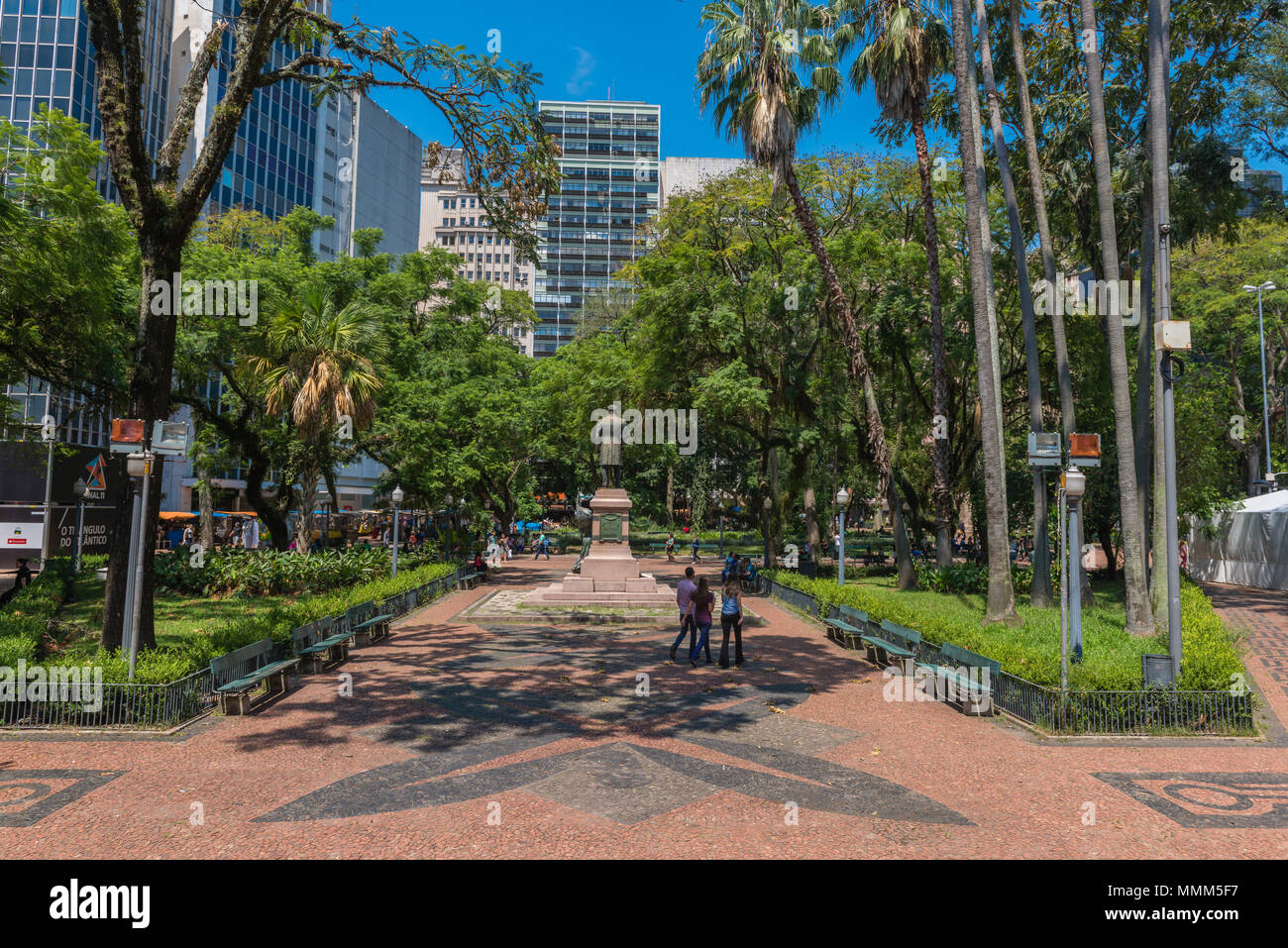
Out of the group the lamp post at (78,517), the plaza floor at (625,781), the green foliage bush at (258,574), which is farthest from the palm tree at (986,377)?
the lamp post at (78,517)

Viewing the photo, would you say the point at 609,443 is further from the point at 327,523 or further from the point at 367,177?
the point at 367,177

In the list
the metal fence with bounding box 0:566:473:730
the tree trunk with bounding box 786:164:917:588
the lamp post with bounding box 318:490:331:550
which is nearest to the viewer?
the metal fence with bounding box 0:566:473:730

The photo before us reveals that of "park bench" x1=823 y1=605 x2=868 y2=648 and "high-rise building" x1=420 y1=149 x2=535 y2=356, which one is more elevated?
"high-rise building" x1=420 y1=149 x2=535 y2=356

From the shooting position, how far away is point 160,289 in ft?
34.0

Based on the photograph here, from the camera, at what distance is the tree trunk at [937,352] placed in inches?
802

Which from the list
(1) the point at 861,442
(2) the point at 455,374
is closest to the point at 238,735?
(2) the point at 455,374

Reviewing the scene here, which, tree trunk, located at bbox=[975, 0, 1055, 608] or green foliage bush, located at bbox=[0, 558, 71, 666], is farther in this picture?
tree trunk, located at bbox=[975, 0, 1055, 608]

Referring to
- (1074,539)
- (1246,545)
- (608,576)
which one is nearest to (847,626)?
(1074,539)

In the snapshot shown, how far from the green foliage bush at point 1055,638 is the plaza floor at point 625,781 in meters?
0.80

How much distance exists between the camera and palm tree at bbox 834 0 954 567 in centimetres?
1983

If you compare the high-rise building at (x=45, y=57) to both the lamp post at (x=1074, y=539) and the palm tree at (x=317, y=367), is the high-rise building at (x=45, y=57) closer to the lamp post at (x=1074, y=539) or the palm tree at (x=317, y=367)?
the palm tree at (x=317, y=367)

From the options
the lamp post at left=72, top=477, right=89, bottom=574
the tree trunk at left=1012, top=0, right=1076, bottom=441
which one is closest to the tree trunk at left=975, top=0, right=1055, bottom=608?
the tree trunk at left=1012, top=0, right=1076, bottom=441

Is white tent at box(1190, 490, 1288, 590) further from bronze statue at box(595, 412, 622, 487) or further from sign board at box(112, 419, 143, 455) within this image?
sign board at box(112, 419, 143, 455)

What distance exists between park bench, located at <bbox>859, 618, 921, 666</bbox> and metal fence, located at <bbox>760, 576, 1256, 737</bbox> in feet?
10.7
